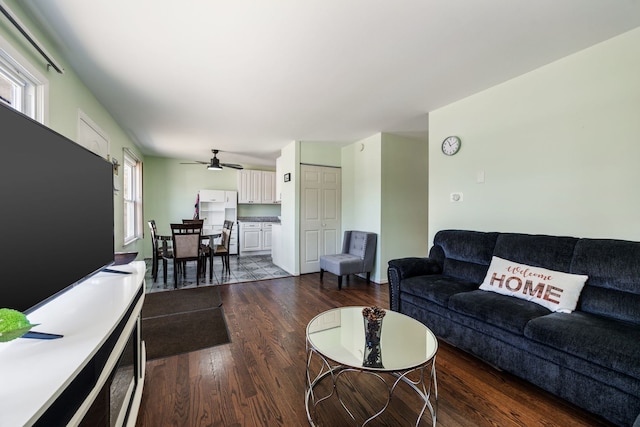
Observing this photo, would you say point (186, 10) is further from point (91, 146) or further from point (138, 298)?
point (91, 146)

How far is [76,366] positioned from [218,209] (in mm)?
6500

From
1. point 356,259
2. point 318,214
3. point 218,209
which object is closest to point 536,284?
point 356,259

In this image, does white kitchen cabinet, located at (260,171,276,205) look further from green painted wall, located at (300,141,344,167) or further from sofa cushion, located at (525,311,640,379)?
sofa cushion, located at (525,311,640,379)

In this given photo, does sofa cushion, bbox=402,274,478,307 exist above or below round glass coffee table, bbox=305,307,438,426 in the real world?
above

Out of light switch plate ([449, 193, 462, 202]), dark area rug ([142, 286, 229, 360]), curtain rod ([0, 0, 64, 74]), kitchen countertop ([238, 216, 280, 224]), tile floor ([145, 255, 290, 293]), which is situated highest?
curtain rod ([0, 0, 64, 74])

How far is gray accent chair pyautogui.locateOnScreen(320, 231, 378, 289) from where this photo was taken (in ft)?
13.0

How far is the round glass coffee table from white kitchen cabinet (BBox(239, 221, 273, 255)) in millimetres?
4875

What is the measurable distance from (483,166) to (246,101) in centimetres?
266

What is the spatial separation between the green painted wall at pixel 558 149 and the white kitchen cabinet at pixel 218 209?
209 inches

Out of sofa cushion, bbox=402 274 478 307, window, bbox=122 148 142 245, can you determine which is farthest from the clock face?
window, bbox=122 148 142 245

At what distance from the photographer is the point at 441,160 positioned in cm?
317

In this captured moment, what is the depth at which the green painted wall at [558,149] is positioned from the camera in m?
1.89

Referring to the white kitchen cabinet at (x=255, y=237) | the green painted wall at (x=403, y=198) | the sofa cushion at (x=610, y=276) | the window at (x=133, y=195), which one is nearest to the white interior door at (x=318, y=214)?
the green painted wall at (x=403, y=198)

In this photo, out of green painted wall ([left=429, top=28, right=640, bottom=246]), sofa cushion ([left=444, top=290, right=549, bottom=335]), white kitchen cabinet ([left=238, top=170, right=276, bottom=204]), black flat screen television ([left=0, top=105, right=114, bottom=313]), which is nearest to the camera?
black flat screen television ([left=0, top=105, right=114, bottom=313])
